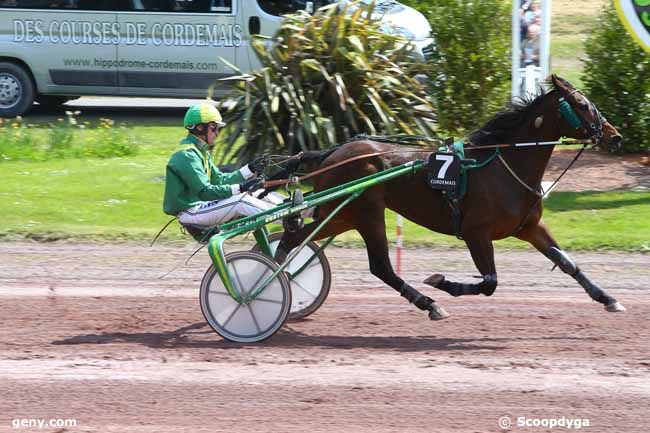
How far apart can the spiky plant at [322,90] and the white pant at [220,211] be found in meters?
3.93

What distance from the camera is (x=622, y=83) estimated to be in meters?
12.4

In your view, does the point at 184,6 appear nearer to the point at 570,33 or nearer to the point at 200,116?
the point at 200,116

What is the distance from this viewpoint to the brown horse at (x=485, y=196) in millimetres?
7051

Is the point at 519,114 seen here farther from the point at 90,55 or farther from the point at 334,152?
the point at 90,55

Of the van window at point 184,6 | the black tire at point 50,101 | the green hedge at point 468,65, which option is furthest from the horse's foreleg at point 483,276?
the black tire at point 50,101

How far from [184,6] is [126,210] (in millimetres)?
5585

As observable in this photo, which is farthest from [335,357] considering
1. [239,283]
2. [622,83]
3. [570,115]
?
[622,83]

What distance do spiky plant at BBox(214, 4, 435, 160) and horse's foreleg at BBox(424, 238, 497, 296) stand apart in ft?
13.7

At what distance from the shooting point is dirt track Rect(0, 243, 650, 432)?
222 inches

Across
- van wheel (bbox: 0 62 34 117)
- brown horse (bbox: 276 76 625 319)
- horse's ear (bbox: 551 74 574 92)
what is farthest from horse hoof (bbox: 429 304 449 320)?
van wheel (bbox: 0 62 34 117)

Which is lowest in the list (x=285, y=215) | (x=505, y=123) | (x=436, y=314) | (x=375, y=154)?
(x=436, y=314)

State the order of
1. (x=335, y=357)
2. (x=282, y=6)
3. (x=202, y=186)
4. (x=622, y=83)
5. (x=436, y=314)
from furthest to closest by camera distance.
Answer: (x=282, y=6) < (x=622, y=83) < (x=436, y=314) < (x=202, y=186) < (x=335, y=357)

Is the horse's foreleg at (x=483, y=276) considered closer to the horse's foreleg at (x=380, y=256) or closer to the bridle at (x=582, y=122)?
the horse's foreleg at (x=380, y=256)

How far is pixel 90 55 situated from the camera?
16.0m
